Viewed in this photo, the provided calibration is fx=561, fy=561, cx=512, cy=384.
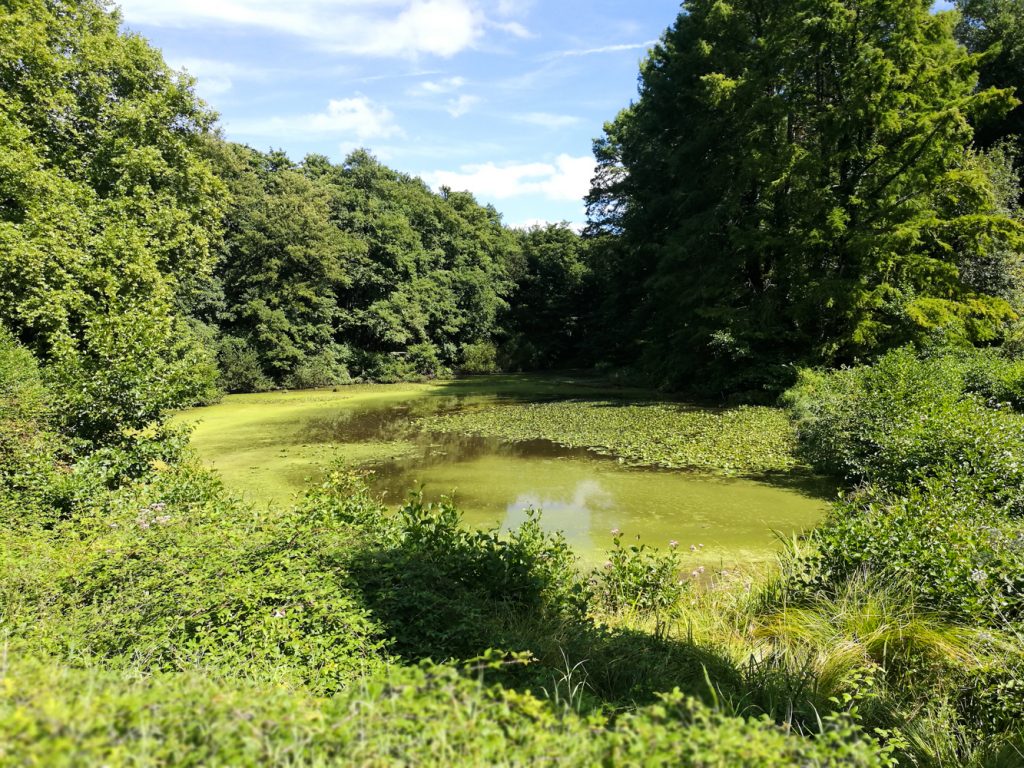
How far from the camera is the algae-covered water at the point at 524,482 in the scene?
23.1 feet

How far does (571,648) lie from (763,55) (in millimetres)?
18855

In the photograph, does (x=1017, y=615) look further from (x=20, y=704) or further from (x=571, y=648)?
(x=20, y=704)

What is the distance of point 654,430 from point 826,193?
8641 mm

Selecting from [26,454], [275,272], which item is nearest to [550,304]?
[275,272]

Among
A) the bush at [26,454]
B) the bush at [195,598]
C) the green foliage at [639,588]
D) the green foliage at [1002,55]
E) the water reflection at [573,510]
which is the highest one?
the green foliage at [1002,55]

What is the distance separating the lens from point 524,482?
966 cm

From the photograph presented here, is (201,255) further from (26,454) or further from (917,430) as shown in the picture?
(917,430)

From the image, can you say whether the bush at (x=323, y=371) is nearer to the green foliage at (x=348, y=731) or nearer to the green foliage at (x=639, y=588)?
the green foliage at (x=639, y=588)

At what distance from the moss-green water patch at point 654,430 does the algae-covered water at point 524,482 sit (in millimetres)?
511

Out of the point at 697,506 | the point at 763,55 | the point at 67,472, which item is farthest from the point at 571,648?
the point at 763,55

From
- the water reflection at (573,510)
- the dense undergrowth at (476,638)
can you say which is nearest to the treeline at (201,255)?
the dense undergrowth at (476,638)

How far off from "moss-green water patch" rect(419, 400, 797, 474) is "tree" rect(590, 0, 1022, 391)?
11.8 feet

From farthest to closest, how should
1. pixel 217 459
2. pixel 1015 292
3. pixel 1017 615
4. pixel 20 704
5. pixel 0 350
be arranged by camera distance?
pixel 1015 292
pixel 217 459
pixel 0 350
pixel 1017 615
pixel 20 704

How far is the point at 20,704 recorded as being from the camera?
1359mm
